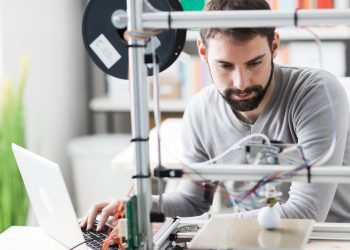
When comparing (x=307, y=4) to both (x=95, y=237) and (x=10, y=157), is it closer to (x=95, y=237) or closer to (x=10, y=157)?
(x=10, y=157)

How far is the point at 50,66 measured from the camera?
13.4ft

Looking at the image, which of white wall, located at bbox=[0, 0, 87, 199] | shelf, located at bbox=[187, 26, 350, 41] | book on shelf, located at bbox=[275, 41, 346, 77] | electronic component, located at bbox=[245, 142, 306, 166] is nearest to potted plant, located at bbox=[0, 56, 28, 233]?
white wall, located at bbox=[0, 0, 87, 199]

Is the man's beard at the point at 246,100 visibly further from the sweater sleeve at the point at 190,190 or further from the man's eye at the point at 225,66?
the sweater sleeve at the point at 190,190

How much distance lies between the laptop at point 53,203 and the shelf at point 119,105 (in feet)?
7.10

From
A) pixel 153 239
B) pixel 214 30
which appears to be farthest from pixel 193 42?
pixel 153 239

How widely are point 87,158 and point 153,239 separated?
7.79ft

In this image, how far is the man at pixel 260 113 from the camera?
2.03 metres

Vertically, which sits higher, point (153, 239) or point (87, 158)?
point (153, 239)

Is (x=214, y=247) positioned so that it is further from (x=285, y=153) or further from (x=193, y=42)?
(x=193, y=42)

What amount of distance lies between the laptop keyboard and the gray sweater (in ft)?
0.60

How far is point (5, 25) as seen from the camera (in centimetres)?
365

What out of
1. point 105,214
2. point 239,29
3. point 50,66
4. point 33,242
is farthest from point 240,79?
point 50,66

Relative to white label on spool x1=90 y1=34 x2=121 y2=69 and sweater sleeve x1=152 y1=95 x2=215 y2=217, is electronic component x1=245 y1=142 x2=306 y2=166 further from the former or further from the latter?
sweater sleeve x1=152 y1=95 x2=215 y2=217

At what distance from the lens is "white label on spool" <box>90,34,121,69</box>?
1896 mm
